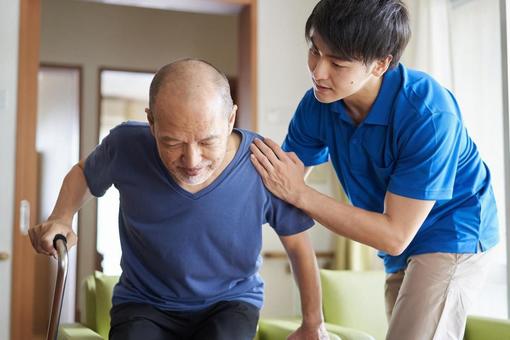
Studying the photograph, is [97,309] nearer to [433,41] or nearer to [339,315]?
[339,315]

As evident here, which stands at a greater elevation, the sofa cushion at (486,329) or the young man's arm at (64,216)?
the young man's arm at (64,216)

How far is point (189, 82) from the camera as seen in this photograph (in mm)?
1628

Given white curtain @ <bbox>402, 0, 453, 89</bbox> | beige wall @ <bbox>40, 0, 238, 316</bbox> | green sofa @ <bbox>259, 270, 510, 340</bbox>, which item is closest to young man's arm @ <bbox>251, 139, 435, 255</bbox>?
green sofa @ <bbox>259, 270, 510, 340</bbox>

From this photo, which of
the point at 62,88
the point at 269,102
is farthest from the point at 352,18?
the point at 62,88

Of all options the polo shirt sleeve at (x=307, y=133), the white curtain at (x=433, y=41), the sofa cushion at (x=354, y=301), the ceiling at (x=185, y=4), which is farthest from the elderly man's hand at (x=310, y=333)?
the ceiling at (x=185, y=4)

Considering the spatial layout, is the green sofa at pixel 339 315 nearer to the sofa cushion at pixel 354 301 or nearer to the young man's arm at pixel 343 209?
the sofa cushion at pixel 354 301

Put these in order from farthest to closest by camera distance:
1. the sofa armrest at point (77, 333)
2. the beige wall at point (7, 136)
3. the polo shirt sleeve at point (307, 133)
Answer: the beige wall at point (7, 136) < the sofa armrest at point (77, 333) < the polo shirt sleeve at point (307, 133)

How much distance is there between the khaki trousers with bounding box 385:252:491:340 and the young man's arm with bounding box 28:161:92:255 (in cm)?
86

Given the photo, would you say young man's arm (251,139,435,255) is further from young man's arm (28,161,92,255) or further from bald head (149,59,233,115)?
young man's arm (28,161,92,255)

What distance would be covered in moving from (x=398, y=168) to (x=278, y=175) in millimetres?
317

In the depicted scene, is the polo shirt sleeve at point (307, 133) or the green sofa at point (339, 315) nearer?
the polo shirt sleeve at point (307, 133)

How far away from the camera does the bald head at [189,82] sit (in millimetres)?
1619

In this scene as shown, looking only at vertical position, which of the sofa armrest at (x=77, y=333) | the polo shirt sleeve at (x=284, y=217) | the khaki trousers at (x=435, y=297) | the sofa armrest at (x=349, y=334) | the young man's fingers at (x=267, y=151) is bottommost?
the sofa armrest at (x=349, y=334)

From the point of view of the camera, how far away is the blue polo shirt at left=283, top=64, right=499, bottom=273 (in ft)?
6.08
